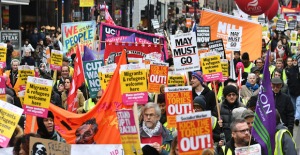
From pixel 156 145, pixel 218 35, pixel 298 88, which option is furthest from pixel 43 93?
pixel 218 35

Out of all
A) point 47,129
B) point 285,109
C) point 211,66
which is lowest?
point 285,109

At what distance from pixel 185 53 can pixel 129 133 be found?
384 cm

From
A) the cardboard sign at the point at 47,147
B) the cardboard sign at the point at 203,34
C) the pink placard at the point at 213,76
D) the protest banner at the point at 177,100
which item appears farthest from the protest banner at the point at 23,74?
the cardboard sign at the point at 203,34

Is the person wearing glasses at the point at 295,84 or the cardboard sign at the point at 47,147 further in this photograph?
the person wearing glasses at the point at 295,84

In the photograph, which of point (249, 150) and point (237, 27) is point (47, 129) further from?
point (237, 27)

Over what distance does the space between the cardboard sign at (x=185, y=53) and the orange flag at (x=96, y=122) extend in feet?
5.17

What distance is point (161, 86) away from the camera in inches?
344

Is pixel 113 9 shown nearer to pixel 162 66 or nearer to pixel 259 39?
pixel 259 39

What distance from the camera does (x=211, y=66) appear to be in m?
8.91

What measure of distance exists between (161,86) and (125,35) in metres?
5.72

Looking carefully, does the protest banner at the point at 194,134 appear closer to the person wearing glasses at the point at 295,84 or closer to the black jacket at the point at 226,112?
the black jacket at the point at 226,112

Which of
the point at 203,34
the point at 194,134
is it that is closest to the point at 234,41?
the point at 203,34

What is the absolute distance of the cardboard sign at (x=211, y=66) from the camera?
881cm

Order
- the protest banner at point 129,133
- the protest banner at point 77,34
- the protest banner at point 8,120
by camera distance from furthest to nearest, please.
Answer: the protest banner at point 77,34 < the protest banner at point 8,120 < the protest banner at point 129,133
